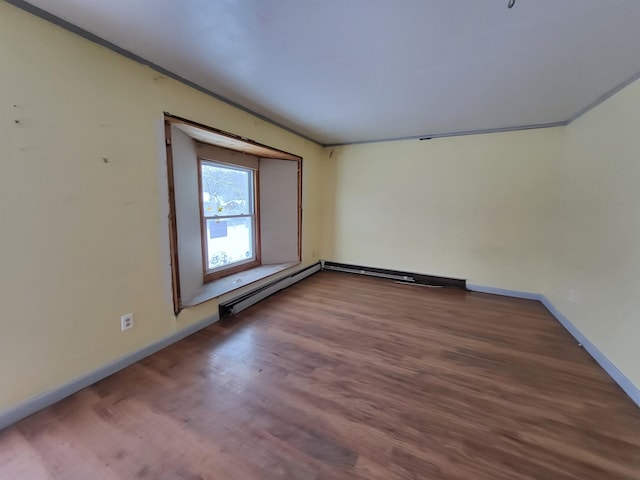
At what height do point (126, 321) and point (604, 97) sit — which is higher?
point (604, 97)

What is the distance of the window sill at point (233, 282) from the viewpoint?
2.85m

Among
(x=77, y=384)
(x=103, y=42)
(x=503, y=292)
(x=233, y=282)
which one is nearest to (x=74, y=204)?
(x=103, y=42)

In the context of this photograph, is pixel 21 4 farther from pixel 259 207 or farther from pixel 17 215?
pixel 259 207

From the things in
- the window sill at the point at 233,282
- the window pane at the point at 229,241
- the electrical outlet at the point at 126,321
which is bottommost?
the window sill at the point at 233,282

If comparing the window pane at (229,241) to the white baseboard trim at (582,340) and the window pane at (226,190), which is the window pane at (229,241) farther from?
the white baseboard trim at (582,340)

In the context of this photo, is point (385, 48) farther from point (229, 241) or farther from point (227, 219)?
point (229, 241)

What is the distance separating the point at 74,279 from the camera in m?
1.79

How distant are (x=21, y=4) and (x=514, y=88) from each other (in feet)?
11.7

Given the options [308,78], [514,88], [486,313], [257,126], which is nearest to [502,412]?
[486,313]

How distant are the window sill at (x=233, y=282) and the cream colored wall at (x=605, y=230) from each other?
355 cm

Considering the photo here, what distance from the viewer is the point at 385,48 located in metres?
1.81

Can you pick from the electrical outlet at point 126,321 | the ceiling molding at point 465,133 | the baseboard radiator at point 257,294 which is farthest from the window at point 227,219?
the ceiling molding at point 465,133

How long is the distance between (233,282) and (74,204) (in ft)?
6.37

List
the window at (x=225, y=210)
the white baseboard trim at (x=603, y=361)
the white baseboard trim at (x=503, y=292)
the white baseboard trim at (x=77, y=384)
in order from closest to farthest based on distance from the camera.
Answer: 1. the white baseboard trim at (x=77, y=384)
2. the white baseboard trim at (x=603, y=361)
3. the window at (x=225, y=210)
4. the white baseboard trim at (x=503, y=292)
